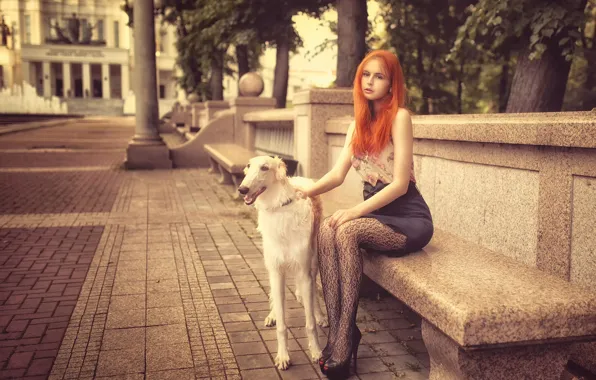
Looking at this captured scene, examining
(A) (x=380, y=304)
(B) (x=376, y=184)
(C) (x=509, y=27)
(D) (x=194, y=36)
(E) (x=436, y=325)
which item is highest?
(D) (x=194, y=36)

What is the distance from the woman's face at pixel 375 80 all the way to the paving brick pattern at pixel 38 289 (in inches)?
106

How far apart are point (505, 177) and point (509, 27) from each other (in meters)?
5.95

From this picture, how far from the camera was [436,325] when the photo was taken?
2855mm

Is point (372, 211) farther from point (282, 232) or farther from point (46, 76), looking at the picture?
point (46, 76)

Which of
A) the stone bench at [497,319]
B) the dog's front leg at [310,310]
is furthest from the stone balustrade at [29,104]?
the stone bench at [497,319]

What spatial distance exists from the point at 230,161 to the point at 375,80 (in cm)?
639

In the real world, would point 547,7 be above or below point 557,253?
above

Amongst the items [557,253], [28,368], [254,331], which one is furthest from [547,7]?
[28,368]

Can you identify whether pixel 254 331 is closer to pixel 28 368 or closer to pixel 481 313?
pixel 28 368

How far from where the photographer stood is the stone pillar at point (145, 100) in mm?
14227

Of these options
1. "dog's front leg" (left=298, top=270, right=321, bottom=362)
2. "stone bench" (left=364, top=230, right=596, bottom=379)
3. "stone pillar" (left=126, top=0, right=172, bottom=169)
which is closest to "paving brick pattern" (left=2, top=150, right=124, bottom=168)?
"stone pillar" (left=126, top=0, right=172, bottom=169)

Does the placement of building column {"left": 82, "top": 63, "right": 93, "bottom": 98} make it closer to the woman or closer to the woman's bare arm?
the woman's bare arm

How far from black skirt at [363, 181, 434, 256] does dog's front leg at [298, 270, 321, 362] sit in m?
0.58

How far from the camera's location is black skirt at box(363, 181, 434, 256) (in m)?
3.62
